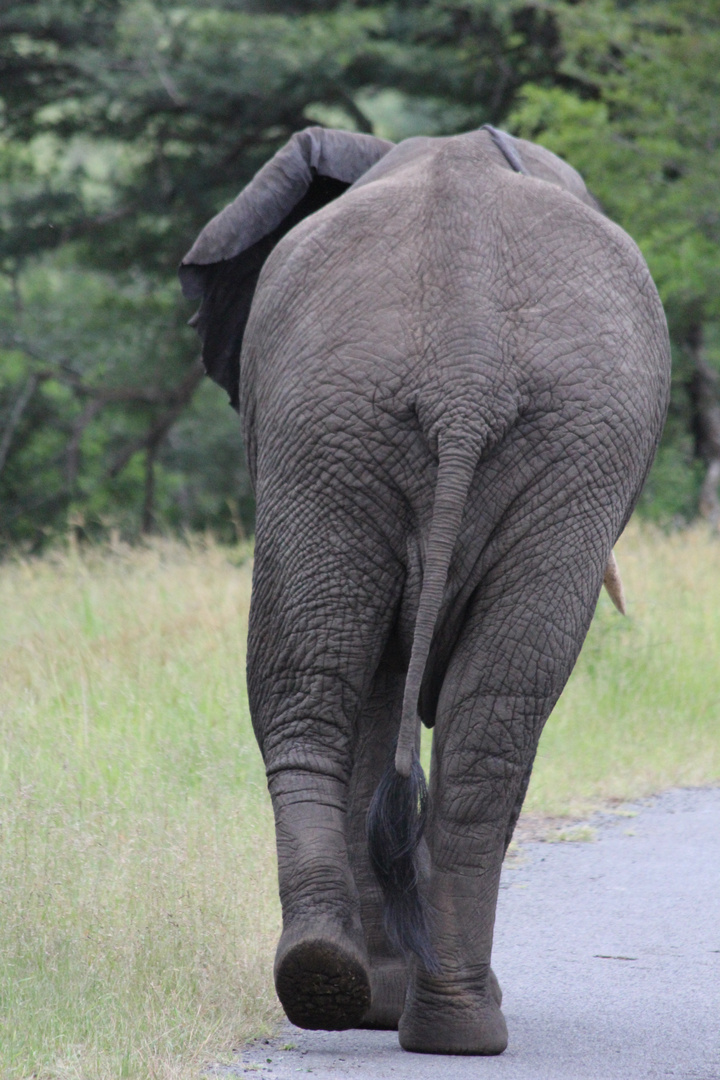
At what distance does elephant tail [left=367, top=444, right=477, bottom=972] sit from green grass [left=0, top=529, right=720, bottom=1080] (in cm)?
52

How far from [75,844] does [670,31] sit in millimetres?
12856

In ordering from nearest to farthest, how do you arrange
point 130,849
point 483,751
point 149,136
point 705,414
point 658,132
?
1. point 483,751
2. point 130,849
3. point 658,132
4. point 705,414
5. point 149,136

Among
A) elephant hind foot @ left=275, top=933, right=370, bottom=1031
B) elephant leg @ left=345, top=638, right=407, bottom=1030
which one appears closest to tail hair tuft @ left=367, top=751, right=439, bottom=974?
elephant hind foot @ left=275, top=933, right=370, bottom=1031

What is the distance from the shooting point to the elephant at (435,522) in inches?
123

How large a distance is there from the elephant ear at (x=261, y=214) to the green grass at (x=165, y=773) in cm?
157

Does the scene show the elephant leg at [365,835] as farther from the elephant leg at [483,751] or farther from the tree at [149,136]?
the tree at [149,136]

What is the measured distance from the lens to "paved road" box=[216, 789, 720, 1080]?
335 centimetres

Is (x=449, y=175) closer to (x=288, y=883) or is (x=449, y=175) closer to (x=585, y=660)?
(x=288, y=883)

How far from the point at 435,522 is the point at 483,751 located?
54 centimetres

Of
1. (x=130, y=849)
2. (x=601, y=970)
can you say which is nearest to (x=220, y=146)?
(x=130, y=849)

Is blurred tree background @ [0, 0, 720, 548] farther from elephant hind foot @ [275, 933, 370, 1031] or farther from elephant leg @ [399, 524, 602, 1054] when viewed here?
elephant hind foot @ [275, 933, 370, 1031]

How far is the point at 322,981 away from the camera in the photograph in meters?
3.05

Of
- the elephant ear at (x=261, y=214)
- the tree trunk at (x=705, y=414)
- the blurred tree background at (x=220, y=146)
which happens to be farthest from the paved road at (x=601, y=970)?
the tree trunk at (x=705, y=414)

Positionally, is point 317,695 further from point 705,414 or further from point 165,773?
point 705,414
